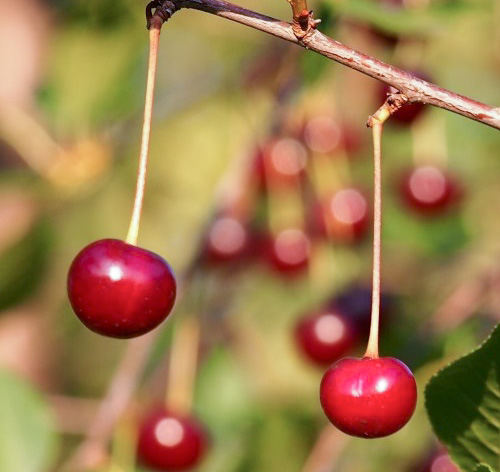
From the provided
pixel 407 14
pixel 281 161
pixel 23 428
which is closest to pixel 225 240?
pixel 281 161

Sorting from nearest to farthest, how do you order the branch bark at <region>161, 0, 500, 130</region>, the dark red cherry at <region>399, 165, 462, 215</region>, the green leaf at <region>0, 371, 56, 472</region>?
1. the branch bark at <region>161, 0, 500, 130</region>
2. the green leaf at <region>0, 371, 56, 472</region>
3. the dark red cherry at <region>399, 165, 462, 215</region>

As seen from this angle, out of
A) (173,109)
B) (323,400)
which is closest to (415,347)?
(323,400)

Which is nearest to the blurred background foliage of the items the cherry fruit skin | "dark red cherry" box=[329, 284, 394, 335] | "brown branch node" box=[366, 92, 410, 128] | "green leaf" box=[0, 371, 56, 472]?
"green leaf" box=[0, 371, 56, 472]

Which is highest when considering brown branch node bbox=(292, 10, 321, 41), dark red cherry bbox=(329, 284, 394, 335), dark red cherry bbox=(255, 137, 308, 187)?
dark red cherry bbox=(255, 137, 308, 187)

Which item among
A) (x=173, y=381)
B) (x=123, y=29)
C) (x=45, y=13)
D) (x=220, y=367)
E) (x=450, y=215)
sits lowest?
(x=173, y=381)

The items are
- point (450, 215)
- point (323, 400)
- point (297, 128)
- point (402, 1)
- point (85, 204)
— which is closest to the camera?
point (323, 400)

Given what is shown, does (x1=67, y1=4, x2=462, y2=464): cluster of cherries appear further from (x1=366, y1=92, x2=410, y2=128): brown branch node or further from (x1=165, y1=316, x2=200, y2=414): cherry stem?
(x1=366, y1=92, x2=410, y2=128): brown branch node

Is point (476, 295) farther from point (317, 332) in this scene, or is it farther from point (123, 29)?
point (123, 29)

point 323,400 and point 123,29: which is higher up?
point 123,29
